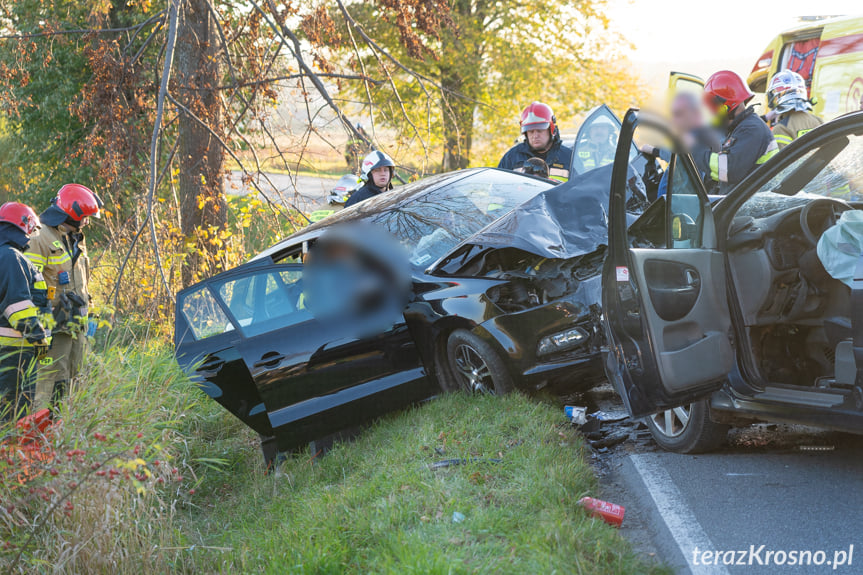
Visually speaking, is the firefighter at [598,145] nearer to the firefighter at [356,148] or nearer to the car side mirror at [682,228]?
the car side mirror at [682,228]

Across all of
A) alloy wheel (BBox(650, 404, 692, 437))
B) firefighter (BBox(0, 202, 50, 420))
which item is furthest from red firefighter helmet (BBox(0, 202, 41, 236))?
alloy wheel (BBox(650, 404, 692, 437))

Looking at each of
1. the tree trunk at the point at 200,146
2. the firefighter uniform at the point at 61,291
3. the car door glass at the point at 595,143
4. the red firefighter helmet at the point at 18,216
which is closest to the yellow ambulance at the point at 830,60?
the car door glass at the point at 595,143

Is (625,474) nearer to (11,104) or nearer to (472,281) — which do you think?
(472,281)

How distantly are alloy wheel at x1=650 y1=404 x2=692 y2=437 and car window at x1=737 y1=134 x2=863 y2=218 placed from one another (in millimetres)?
→ 1110

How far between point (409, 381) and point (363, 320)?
53 cm

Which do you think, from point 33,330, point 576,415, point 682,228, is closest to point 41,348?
point 33,330

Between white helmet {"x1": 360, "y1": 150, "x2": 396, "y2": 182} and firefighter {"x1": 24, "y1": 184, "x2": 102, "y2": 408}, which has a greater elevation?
white helmet {"x1": 360, "y1": 150, "x2": 396, "y2": 182}

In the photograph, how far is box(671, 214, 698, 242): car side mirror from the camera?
12.8ft

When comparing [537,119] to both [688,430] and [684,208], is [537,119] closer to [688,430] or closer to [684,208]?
[684,208]

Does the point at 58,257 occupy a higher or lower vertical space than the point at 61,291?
higher

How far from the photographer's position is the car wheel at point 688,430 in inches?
161

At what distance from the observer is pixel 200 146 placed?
9.96 meters

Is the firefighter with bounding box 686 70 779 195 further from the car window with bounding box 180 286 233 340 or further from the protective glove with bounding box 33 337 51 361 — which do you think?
the protective glove with bounding box 33 337 51 361

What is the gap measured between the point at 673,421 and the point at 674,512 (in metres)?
0.87
